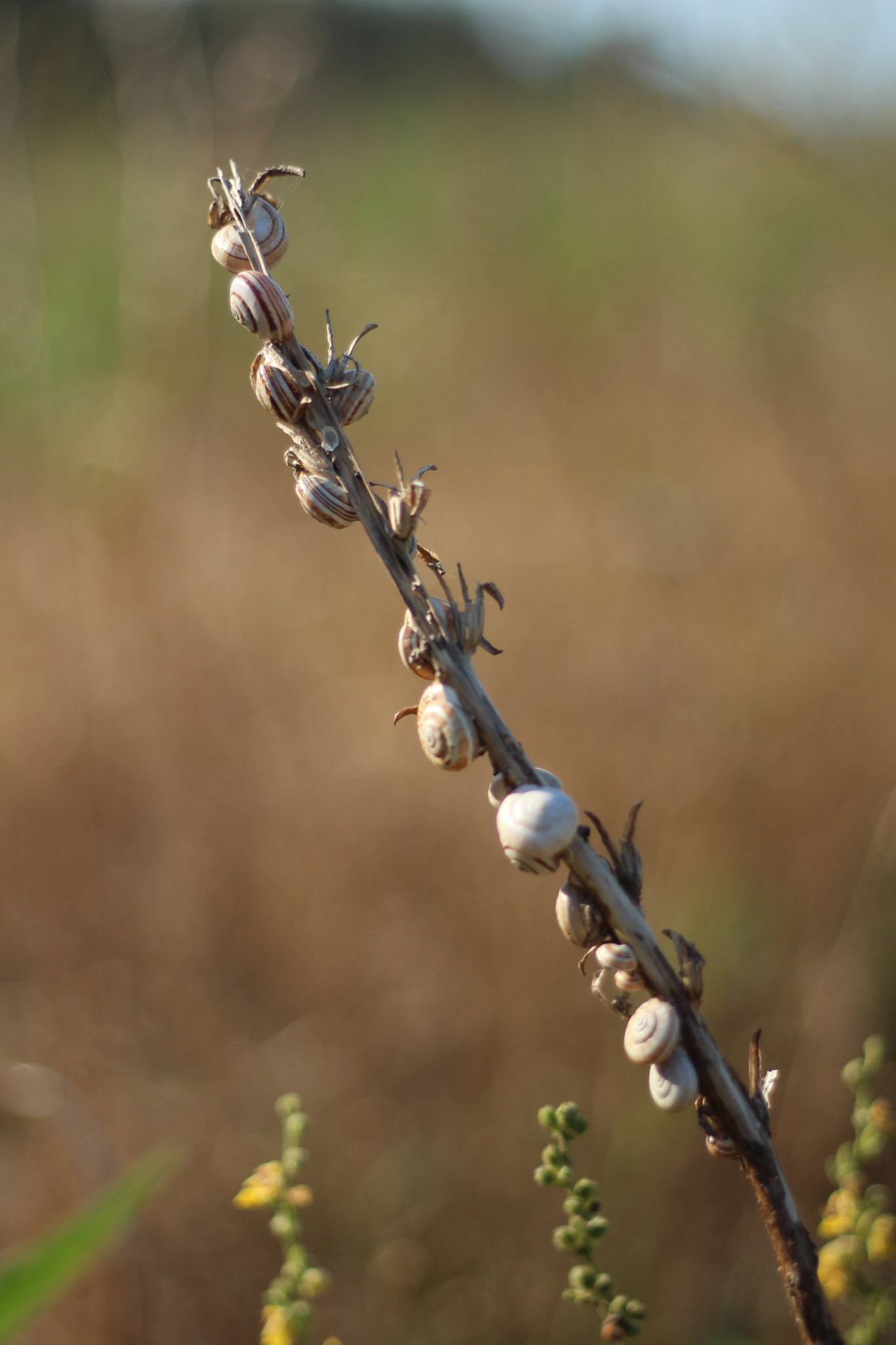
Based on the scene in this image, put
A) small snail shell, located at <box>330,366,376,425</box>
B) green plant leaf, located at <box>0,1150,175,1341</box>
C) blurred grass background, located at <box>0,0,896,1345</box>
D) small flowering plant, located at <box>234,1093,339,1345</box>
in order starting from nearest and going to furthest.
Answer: green plant leaf, located at <box>0,1150,175,1341</box>
small snail shell, located at <box>330,366,376,425</box>
small flowering plant, located at <box>234,1093,339,1345</box>
blurred grass background, located at <box>0,0,896,1345</box>

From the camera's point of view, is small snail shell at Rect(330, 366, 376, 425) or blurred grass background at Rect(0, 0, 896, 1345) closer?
small snail shell at Rect(330, 366, 376, 425)

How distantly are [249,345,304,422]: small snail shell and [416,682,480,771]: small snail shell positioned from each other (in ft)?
0.43

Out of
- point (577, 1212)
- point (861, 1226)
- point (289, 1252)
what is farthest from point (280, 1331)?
point (861, 1226)

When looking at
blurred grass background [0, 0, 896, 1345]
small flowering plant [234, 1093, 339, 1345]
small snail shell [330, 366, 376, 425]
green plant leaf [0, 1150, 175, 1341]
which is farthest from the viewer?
blurred grass background [0, 0, 896, 1345]

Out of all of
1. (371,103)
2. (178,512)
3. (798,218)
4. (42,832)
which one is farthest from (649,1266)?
(371,103)

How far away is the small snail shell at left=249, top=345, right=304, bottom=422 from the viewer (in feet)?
1.27

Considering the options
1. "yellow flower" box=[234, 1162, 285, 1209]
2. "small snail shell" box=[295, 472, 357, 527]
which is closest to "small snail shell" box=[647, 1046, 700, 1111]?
"small snail shell" box=[295, 472, 357, 527]

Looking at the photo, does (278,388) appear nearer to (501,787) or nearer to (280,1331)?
(501,787)

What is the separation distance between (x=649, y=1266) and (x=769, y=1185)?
0.95 metres

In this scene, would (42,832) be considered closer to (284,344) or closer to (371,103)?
(284,344)

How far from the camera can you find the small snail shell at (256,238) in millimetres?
420

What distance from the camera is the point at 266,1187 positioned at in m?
0.65

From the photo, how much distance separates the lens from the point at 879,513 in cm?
215

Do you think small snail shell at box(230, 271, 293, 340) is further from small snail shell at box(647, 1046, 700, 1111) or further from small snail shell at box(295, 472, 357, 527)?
small snail shell at box(647, 1046, 700, 1111)
